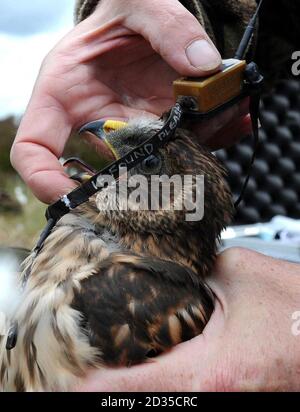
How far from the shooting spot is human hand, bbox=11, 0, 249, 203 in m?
2.15

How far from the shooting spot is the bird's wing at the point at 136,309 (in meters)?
1.77

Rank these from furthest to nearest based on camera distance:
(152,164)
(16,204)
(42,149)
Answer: (16,204), (42,149), (152,164)

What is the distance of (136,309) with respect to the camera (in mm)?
1795

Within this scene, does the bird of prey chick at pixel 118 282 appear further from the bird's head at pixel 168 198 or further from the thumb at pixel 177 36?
the thumb at pixel 177 36

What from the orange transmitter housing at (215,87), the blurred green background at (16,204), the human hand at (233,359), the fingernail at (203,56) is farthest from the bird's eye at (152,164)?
the blurred green background at (16,204)

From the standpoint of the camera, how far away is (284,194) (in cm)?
421

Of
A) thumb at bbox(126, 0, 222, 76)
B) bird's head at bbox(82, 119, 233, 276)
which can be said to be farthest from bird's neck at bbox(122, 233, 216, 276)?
thumb at bbox(126, 0, 222, 76)

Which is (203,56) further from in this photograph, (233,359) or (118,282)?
(233,359)

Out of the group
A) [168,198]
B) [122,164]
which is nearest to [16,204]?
[168,198]

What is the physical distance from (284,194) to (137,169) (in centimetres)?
233

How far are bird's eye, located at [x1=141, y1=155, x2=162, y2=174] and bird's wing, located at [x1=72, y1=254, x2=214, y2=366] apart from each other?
272mm

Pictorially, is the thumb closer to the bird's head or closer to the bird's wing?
the bird's head

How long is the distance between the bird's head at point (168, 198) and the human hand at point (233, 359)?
0.22 meters

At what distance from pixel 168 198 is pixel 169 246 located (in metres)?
0.14
